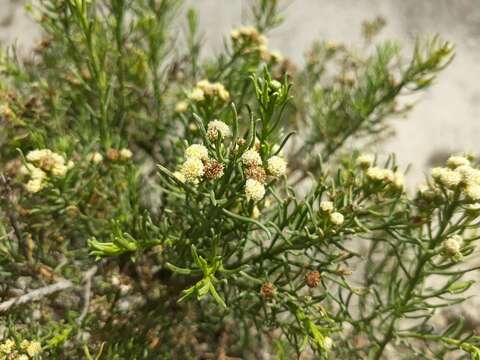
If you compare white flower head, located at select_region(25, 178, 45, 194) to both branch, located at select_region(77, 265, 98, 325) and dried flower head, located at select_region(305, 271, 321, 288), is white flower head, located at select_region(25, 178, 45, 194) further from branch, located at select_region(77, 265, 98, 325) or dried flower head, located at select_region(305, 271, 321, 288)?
dried flower head, located at select_region(305, 271, 321, 288)

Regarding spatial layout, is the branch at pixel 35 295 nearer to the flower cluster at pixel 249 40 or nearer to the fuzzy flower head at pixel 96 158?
the fuzzy flower head at pixel 96 158

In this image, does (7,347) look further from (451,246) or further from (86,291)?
(451,246)

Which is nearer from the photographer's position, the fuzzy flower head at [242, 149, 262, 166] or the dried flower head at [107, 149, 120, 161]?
the fuzzy flower head at [242, 149, 262, 166]

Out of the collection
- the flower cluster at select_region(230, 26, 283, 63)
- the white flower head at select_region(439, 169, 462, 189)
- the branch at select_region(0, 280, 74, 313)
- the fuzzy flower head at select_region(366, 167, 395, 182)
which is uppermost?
the flower cluster at select_region(230, 26, 283, 63)

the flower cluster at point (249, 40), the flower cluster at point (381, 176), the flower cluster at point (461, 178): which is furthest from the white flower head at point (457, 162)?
the flower cluster at point (249, 40)

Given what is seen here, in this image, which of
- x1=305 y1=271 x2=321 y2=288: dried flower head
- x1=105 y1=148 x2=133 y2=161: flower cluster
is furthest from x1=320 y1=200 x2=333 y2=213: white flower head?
x1=105 y1=148 x2=133 y2=161: flower cluster

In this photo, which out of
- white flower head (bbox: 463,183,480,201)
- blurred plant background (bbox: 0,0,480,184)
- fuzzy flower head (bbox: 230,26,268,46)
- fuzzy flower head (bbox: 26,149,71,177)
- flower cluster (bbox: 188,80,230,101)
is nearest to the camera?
white flower head (bbox: 463,183,480,201)

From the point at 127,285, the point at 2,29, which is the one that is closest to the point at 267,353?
the point at 127,285

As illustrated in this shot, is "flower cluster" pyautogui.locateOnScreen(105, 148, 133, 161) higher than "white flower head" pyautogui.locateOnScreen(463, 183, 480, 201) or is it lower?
higher

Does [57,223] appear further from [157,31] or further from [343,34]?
[343,34]
